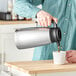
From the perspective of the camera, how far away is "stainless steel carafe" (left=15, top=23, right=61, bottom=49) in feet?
6.26

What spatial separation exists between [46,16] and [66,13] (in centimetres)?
41

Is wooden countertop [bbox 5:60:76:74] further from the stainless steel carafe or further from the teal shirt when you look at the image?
the teal shirt

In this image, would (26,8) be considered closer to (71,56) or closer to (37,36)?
(37,36)

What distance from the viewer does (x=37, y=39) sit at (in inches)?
76.5

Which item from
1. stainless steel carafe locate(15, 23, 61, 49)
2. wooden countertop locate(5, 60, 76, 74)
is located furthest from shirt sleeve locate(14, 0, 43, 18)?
wooden countertop locate(5, 60, 76, 74)

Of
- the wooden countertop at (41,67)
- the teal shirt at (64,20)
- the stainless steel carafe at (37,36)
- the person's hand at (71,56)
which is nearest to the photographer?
the wooden countertop at (41,67)

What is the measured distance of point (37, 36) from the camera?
195 cm

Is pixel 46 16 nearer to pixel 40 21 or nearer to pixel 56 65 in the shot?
pixel 40 21

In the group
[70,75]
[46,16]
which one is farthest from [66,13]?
[70,75]

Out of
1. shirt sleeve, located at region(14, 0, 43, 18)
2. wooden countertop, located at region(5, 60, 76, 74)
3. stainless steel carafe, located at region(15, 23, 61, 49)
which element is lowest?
wooden countertop, located at region(5, 60, 76, 74)

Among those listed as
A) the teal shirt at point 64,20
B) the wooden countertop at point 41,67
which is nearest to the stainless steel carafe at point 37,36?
the wooden countertop at point 41,67

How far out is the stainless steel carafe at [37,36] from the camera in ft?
6.26

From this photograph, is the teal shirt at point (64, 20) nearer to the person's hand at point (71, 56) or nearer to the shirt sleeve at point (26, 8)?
the shirt sleeve at point (26, 8)

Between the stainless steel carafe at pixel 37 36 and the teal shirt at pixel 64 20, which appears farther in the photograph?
the teal shirt at pixel 64 20
